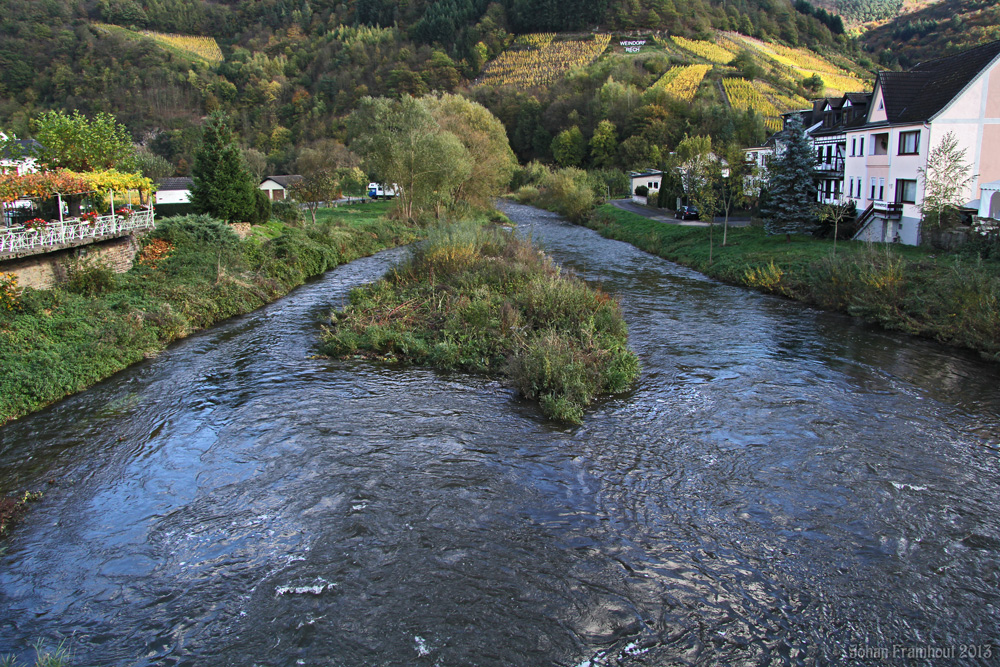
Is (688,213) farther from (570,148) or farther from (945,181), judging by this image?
(570,148)

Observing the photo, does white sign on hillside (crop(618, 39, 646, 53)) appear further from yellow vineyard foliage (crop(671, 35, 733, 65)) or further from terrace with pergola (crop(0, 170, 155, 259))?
terrace with pergola (crop(0, 170, 155, 259))

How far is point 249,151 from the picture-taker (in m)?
86.9

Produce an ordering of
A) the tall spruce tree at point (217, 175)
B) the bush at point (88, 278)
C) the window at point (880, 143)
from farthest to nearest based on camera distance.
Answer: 1. the window at point (880, 143)
2. the tall spruce tree at point (217, 175)
3. the bush at point (88, 278)

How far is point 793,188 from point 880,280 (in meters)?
13.4

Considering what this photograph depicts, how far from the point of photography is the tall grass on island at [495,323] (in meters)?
14.8

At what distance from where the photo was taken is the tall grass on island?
48.5 feet

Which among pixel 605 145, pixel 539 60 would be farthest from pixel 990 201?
pixel 539 60

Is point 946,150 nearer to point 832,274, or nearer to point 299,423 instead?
point 832,274

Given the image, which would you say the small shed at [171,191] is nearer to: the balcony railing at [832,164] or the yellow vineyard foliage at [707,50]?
the balcony railing at [832,164]

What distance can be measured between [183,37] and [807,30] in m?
151

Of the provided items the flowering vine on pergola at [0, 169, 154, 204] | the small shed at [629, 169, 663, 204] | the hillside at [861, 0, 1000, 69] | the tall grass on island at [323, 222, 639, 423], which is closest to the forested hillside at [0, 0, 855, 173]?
the hillside at [861, 0, 1000, 69]

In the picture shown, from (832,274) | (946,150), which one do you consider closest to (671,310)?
(832,274)

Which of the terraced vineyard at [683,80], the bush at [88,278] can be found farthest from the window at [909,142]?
the terraced vineyard at [683,80]

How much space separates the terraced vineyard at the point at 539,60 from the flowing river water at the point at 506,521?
4775 inches
